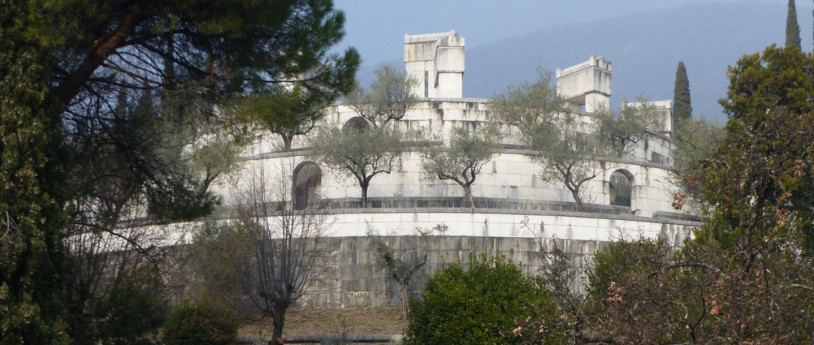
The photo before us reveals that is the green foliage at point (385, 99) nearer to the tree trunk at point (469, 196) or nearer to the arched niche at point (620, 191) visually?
the tree trunk at point (469, 196)

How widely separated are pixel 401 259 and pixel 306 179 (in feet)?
25.6

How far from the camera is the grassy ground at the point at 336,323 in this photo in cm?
2880

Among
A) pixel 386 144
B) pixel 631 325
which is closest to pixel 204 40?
pixel 631 325

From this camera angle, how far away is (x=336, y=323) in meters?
29.8

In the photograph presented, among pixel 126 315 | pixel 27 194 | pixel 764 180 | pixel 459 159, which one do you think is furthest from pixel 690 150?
pixel 27 194

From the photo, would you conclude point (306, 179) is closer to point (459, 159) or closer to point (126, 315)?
point (459, 159)

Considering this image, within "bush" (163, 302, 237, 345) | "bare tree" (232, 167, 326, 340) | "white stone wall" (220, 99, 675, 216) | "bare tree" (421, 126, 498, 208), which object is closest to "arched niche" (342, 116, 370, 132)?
"white stone wall" (220, 99, 675, 216)

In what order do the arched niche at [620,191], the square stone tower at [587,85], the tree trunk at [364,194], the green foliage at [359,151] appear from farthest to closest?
1. the square stone tower at [587,85]
2. the arched niche at [620,191]
3. the green foliage at [359,151]
4. the tree trunk at [364,194]

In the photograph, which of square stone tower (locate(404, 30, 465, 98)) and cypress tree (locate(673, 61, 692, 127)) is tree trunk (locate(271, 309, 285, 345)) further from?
cypress tree (locate(673, 61, 692, 127))

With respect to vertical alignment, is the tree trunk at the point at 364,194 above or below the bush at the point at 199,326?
above

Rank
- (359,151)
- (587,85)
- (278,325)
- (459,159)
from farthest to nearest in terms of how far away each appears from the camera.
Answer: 1. (587,85)
2. (459,159)
3. (359,151)
4. (278,325)

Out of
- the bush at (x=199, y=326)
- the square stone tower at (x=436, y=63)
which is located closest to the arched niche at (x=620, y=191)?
the square stone tower at (x=436, y=63)

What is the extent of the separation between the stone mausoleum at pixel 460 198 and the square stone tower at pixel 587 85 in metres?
0.05

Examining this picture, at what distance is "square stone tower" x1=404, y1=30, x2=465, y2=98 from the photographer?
47250 mm
